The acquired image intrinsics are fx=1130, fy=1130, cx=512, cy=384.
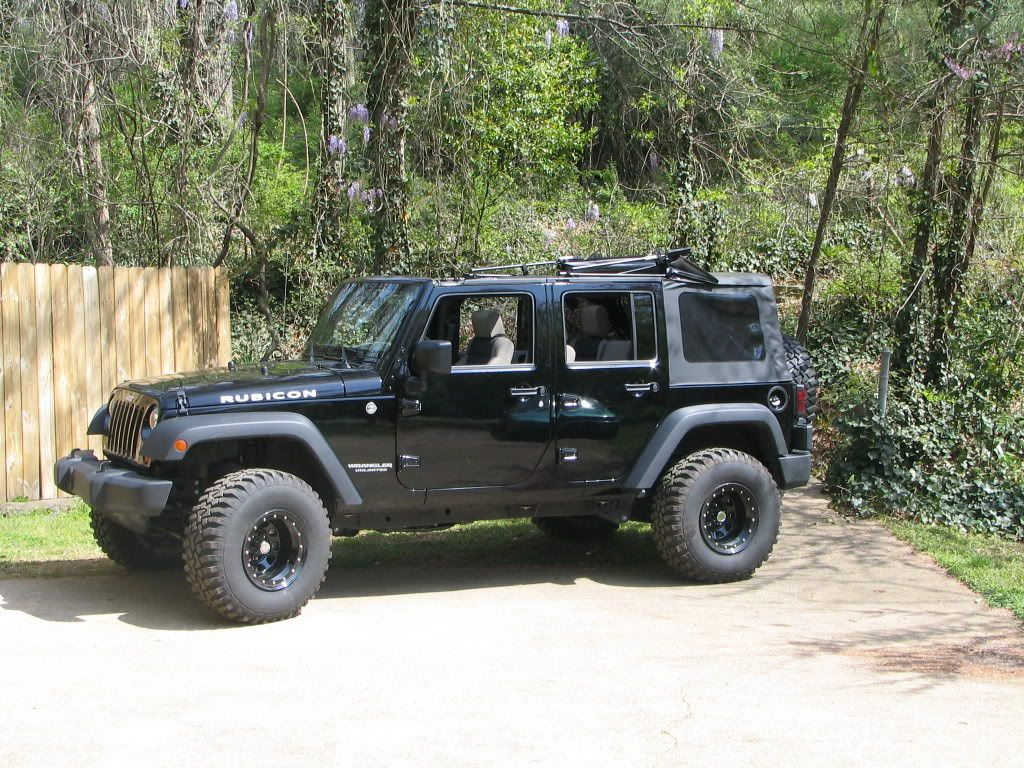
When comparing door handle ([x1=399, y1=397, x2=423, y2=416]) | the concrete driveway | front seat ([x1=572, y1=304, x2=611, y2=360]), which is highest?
front seat ([x1=572, y1=304, x2=611, y2=360])

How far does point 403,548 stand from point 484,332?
216 centimetres

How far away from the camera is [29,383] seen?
9586 millimetres

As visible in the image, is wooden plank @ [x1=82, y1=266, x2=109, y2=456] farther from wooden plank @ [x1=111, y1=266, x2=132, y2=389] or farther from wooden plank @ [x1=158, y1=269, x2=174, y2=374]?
wooden plank @ [x1=158, y1=269, x2=174, y2=374]

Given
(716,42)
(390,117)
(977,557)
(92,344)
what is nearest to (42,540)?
(92,344)

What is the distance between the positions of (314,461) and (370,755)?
8.03ft

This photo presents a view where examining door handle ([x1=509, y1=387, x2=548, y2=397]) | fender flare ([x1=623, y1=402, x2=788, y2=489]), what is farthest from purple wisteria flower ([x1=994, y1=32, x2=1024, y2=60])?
door handle ([x1=509, y1=387, x2=548, y2=397])

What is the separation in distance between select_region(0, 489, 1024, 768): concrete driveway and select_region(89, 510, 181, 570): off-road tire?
0.13 metres

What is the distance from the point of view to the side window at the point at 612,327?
7566 mm

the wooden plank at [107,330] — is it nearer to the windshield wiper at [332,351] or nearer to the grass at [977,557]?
the windshield wiper at [332,351]

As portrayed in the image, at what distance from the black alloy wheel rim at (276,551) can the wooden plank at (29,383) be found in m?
4.01

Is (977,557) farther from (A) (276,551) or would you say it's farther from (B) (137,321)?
(B) (137,321)

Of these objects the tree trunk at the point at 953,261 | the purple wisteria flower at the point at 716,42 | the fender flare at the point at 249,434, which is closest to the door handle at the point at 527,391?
the fender flare at the point at 249,434

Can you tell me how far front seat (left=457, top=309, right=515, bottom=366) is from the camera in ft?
23.9

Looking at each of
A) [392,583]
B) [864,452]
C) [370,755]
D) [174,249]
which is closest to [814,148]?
[864,452]
